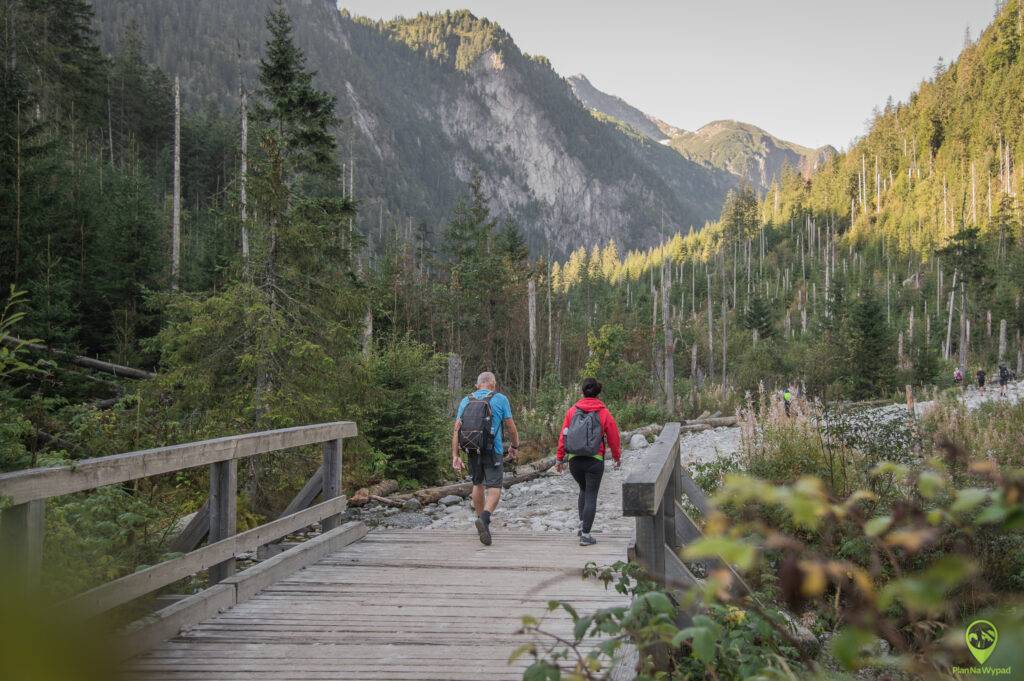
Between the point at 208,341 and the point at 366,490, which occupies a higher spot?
the point at 208,341

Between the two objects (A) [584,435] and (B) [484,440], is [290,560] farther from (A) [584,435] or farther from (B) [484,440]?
(A) [584,435]

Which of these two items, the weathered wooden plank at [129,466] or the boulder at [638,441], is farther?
the boulder at [638,441]

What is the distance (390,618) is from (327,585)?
1040 mm

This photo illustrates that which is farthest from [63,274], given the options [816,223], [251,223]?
[816,223]

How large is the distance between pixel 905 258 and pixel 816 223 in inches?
851

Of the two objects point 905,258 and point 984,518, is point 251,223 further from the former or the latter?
point 905,258

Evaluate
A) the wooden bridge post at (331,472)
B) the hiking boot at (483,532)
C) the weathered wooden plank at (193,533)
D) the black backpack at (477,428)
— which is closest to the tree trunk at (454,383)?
the black backpack at (477,428)

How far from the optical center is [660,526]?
3.60 metres

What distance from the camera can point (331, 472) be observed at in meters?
6.73

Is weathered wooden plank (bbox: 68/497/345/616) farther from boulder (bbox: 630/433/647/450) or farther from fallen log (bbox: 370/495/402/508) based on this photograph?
boulder (bbox: 630/433/647/450)

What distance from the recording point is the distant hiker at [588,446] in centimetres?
665

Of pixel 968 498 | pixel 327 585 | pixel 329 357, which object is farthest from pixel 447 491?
pixel 968 498

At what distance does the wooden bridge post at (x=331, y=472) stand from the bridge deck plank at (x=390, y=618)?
0.56 metres
